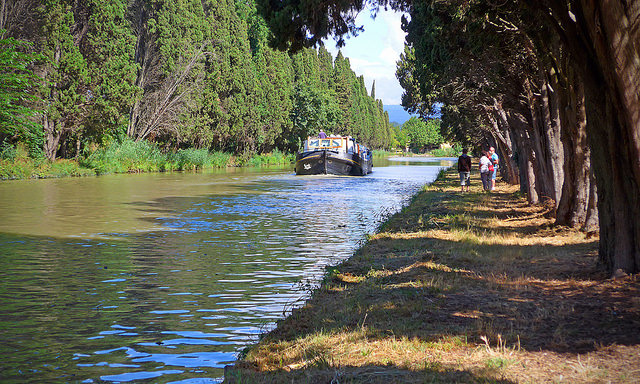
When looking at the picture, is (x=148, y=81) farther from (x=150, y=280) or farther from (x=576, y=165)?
(x=150, y=280)

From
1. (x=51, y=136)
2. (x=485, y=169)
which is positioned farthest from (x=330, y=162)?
(x=485, y=169)

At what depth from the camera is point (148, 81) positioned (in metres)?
52.6

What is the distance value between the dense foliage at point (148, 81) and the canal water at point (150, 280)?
1771cm

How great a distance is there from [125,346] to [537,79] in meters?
13.3

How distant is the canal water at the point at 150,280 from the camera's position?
645 cm

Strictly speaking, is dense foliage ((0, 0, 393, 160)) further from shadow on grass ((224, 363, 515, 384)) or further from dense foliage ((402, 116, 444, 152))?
dense foliage ((402, 116, 444, 152))

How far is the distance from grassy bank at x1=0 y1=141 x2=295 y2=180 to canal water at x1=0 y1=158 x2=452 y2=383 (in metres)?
16.2

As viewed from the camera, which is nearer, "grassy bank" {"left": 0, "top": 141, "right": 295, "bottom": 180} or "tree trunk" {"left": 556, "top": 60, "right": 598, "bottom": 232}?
"tree trunk" {"left": 556, "top": 60, "right": 598, "bottom": 232}

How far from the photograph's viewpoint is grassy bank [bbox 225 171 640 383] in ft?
17.1

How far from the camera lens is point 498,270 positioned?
9.48 meters

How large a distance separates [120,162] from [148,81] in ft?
30.0

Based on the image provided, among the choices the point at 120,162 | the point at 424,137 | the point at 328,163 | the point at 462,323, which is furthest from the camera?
the point at 424,137

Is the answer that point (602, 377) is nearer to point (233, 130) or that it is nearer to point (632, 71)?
point (632, 71)

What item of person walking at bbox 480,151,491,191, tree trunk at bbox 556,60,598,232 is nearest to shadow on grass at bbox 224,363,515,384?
tree trunk at bbox 556,60,598,232
